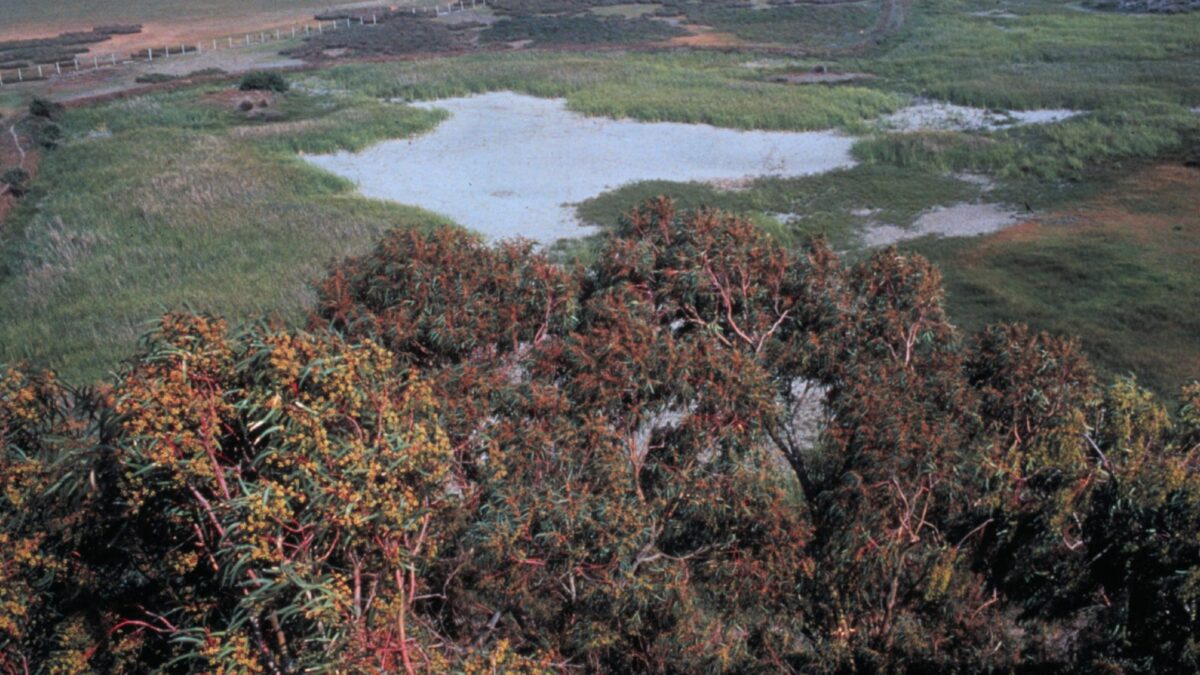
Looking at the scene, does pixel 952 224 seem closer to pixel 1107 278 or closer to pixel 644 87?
pixel 1107 278

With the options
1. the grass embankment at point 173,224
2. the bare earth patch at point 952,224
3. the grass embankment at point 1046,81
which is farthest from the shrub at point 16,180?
the grass embankment at point 1046,81

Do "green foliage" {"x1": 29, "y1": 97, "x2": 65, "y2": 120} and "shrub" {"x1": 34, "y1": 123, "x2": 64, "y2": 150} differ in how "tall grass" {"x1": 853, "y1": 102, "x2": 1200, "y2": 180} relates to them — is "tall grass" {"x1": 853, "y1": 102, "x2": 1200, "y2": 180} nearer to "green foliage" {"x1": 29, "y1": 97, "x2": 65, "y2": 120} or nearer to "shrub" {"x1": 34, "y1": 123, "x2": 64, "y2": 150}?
"shrub" {"x1": 34, "y1": 123, "x2": 64, "y2": 150}

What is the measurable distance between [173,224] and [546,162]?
35.7 feet

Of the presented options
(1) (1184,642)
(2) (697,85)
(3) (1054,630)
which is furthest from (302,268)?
(2) (697,85)

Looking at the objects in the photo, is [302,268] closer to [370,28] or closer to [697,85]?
[697,85]

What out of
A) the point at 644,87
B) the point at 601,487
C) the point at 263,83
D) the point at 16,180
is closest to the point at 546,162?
the point at 644,87

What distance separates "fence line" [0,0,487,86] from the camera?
172 ft

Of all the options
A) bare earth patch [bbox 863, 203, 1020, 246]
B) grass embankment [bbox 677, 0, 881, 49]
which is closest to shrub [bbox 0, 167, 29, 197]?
bare earth patch [bbox 863, 203, 1020, 246]

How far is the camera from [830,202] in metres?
27.5

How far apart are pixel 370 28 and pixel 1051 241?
47.4 metres

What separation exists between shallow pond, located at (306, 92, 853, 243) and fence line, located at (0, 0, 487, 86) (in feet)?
83.3

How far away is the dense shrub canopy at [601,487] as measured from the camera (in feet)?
22.5

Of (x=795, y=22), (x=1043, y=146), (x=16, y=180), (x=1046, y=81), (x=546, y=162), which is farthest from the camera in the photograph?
(x=795, y=22)

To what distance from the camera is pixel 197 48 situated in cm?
5784
